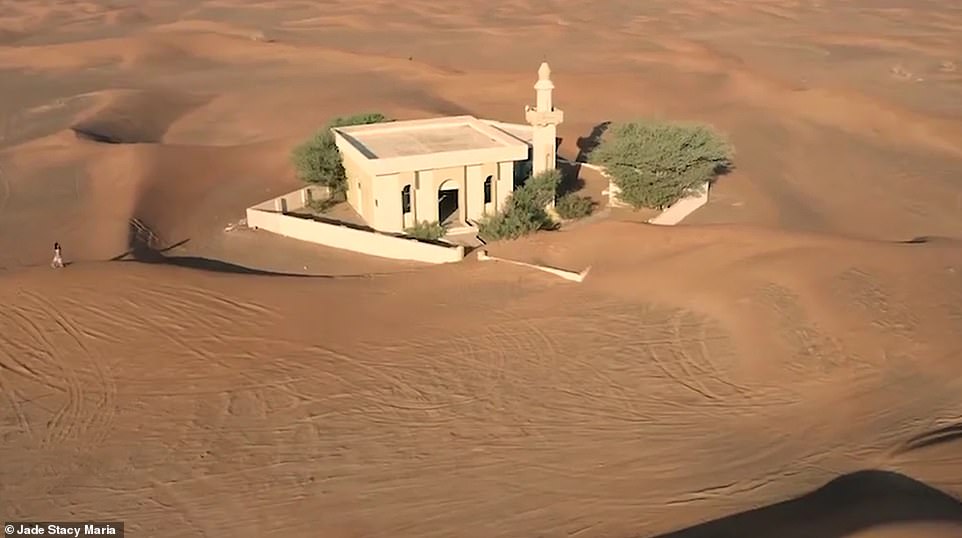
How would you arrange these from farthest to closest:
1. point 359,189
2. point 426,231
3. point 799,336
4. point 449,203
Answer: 1. point 449,203
2. point 359,189
3. point 426,231
4. point 799,336

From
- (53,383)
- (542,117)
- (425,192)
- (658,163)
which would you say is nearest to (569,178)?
(542,117)

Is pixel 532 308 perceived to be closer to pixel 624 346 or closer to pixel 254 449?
pixel 624 346

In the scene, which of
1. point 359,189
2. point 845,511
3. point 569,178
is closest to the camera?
point 845,511

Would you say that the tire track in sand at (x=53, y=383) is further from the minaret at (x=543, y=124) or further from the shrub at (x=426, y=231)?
the minaret at (x=543, y=124)

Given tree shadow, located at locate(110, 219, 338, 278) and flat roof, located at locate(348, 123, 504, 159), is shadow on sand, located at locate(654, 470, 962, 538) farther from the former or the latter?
flat roof, located at locate(348, 123, 504, 159)

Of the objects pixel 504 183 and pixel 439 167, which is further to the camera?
pixel 504 183

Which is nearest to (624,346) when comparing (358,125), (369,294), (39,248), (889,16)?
(369,294)

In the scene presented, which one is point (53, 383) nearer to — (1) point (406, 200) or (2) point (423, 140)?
(1) point (406, 200)
